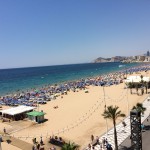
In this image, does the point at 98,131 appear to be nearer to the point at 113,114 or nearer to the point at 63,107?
the point at 113,114

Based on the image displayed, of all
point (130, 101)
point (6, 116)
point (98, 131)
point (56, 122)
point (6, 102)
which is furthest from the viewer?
point (6, 102)

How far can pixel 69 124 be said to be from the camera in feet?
89.6

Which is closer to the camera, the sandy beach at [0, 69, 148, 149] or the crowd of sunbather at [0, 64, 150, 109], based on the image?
the sandy beach at [0, 69, 148, 149]

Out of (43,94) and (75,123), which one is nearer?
(75,123)

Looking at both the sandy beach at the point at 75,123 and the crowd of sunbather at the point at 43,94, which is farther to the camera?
the crowd of sunbather at the point at 43,94

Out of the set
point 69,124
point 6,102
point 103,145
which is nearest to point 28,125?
point 69,124

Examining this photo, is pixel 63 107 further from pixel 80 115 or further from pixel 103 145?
pixel 103 145

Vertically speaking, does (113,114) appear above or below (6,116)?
above

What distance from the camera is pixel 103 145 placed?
19.9 meters

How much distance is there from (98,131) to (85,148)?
4.30 metres

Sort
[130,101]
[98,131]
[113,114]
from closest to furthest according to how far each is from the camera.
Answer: [113,114], [98,131], [130,101]

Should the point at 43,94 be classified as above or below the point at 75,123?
above

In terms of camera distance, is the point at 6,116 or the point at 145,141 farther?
the point at 6,116

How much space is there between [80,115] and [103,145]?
11.2 meters
